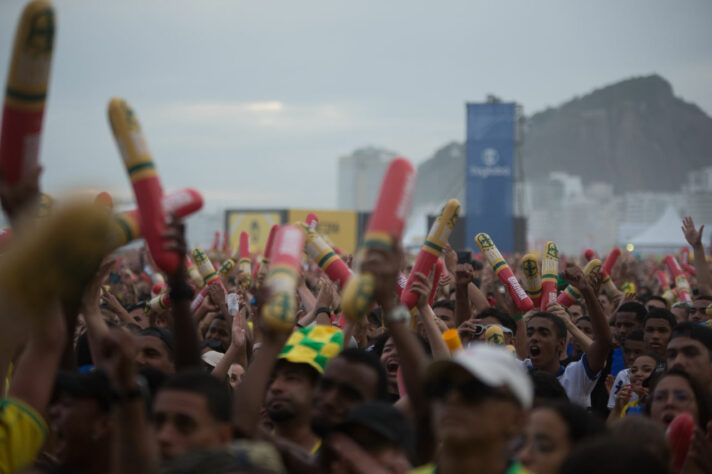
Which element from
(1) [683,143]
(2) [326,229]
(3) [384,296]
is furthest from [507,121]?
(1) [683,143]

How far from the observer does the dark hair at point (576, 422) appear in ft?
11.5

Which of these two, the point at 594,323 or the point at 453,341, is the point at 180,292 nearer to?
the point at 453,341

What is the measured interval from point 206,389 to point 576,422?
150 cm

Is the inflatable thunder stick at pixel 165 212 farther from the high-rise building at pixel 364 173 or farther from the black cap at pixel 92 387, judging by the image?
the high-rise building at pixel 364 173

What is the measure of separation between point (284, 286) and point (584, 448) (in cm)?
133

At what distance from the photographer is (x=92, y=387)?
3586 millimetres

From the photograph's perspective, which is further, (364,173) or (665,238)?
(364,173)

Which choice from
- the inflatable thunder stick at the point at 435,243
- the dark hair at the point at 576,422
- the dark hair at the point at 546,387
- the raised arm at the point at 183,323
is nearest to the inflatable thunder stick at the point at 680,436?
the dark hair at the point at 576,422

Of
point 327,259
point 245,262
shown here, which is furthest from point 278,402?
point 245,262

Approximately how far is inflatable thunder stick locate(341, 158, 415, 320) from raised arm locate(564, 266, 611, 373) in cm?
328

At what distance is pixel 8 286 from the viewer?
8.54 feet

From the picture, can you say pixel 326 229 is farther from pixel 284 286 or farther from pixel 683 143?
pixel 683 143

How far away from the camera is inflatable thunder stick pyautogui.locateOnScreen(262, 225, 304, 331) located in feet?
11.5

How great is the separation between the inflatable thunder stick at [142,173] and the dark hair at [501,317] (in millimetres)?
4457
